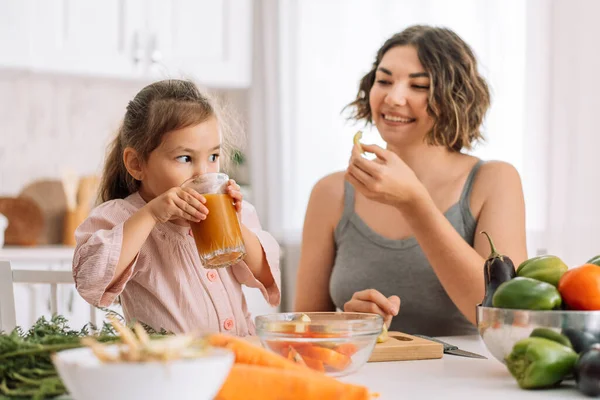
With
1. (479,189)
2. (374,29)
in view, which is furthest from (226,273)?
(374,29)

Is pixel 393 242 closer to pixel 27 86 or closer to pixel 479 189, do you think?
pixel 479 189

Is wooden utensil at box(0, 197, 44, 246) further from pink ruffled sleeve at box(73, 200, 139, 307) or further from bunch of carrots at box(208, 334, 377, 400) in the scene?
bunch of carrots at box(208, 334, 377, 400)

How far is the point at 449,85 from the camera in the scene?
6.95 feet

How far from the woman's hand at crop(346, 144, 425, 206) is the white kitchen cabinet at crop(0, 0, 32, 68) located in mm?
2354

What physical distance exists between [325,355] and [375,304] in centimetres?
52

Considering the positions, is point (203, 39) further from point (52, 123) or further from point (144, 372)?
point (144, 372)

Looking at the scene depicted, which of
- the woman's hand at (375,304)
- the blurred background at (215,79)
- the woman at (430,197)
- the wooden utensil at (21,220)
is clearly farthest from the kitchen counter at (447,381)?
the wooden utensil at (21,220)

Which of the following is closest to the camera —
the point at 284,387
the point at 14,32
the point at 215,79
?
the point at 284,387

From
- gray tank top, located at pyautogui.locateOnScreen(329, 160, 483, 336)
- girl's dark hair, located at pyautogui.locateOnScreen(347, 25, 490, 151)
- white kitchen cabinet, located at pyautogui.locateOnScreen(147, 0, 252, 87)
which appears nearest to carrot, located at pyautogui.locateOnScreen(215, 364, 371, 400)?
gray tank top, located at pyautogui.locateOnScreen(329, 160, 483, 336)

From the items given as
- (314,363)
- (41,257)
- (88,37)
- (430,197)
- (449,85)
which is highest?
(88,37)

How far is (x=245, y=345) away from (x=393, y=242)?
1189mm

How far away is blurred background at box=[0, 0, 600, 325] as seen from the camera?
3.45m

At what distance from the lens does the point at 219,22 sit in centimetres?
423

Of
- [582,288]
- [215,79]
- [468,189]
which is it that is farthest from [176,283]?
[215,79]
